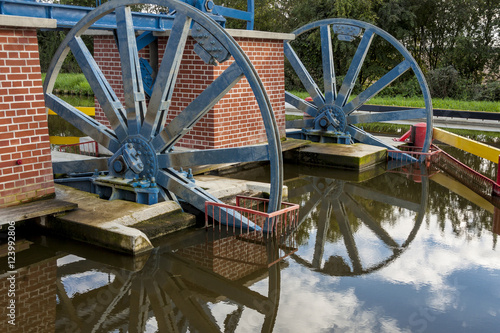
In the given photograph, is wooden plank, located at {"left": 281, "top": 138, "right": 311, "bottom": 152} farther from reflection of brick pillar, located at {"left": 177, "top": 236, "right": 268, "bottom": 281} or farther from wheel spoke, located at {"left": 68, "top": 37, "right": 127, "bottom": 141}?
reflection of brick pillar, located at {"left": 177, "top": 236, "right": 268, "bottom": 281}

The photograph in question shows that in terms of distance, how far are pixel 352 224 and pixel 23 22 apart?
16.3ft

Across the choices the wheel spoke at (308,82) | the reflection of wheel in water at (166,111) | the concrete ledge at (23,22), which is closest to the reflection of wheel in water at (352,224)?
the reflection of wheel in water at (166,111)

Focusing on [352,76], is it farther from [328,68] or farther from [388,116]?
[388,116]

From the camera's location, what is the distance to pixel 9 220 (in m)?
6.64

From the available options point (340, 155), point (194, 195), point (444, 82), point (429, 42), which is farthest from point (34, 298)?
point (429, 42)

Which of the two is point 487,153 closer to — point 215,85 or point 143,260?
point 215,85

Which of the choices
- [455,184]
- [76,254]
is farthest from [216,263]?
[455,184]

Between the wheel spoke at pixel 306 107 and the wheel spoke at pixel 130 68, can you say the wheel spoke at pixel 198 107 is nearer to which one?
the wheel spoke at pixel 130 68

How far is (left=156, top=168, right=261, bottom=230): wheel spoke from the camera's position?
747 cm

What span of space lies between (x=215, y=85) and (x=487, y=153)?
576 cm

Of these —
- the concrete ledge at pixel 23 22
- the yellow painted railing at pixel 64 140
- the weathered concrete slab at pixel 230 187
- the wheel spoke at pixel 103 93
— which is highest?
the concrete ledge at pixel 23 22

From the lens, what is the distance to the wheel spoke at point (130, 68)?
25.7ft

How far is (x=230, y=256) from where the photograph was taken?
22.1 feet

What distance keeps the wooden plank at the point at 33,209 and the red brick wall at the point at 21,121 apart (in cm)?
18
